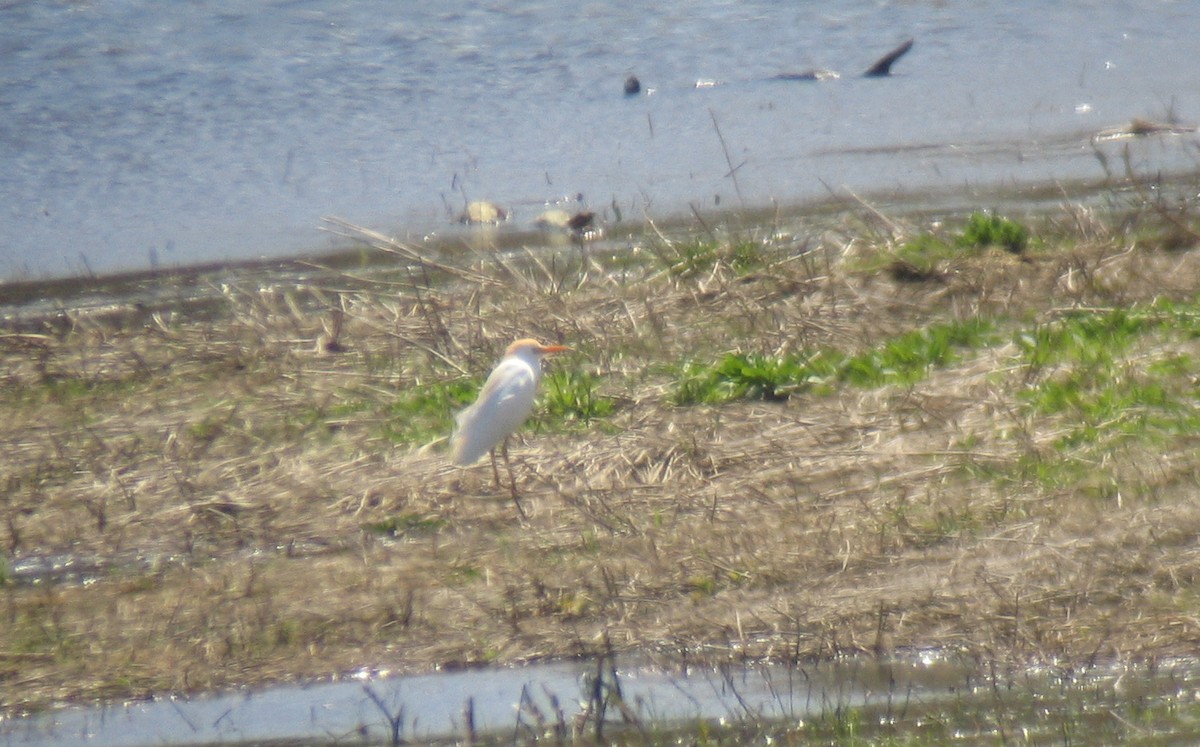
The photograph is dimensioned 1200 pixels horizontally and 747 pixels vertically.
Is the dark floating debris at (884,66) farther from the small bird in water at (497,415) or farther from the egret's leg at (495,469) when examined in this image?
the egret's leg at (495,469)

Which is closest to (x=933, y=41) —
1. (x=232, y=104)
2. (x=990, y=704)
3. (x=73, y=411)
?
(x=232, y=104)

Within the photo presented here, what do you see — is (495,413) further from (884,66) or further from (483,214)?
(884,66)

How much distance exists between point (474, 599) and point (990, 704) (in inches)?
69.8

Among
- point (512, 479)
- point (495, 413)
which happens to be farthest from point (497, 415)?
point (512, 479)

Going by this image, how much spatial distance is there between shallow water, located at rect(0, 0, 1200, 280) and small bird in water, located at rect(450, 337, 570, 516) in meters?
3.80

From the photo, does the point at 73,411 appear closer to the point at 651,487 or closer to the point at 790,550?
the point at 651,487

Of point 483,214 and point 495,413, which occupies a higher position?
point 495,413

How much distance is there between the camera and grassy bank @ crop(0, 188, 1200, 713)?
4.75 meters

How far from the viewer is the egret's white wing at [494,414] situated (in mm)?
5773

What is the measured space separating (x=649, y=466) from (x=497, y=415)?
24.8 inches

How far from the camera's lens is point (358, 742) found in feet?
14.0

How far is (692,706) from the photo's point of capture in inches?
167

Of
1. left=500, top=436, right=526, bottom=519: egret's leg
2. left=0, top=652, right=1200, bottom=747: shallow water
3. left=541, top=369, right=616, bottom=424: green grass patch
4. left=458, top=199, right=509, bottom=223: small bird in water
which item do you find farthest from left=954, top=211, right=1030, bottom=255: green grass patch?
left=0, top=652, right=1200, bottom=747: shallow water

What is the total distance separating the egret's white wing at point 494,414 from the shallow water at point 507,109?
12.6 feet
